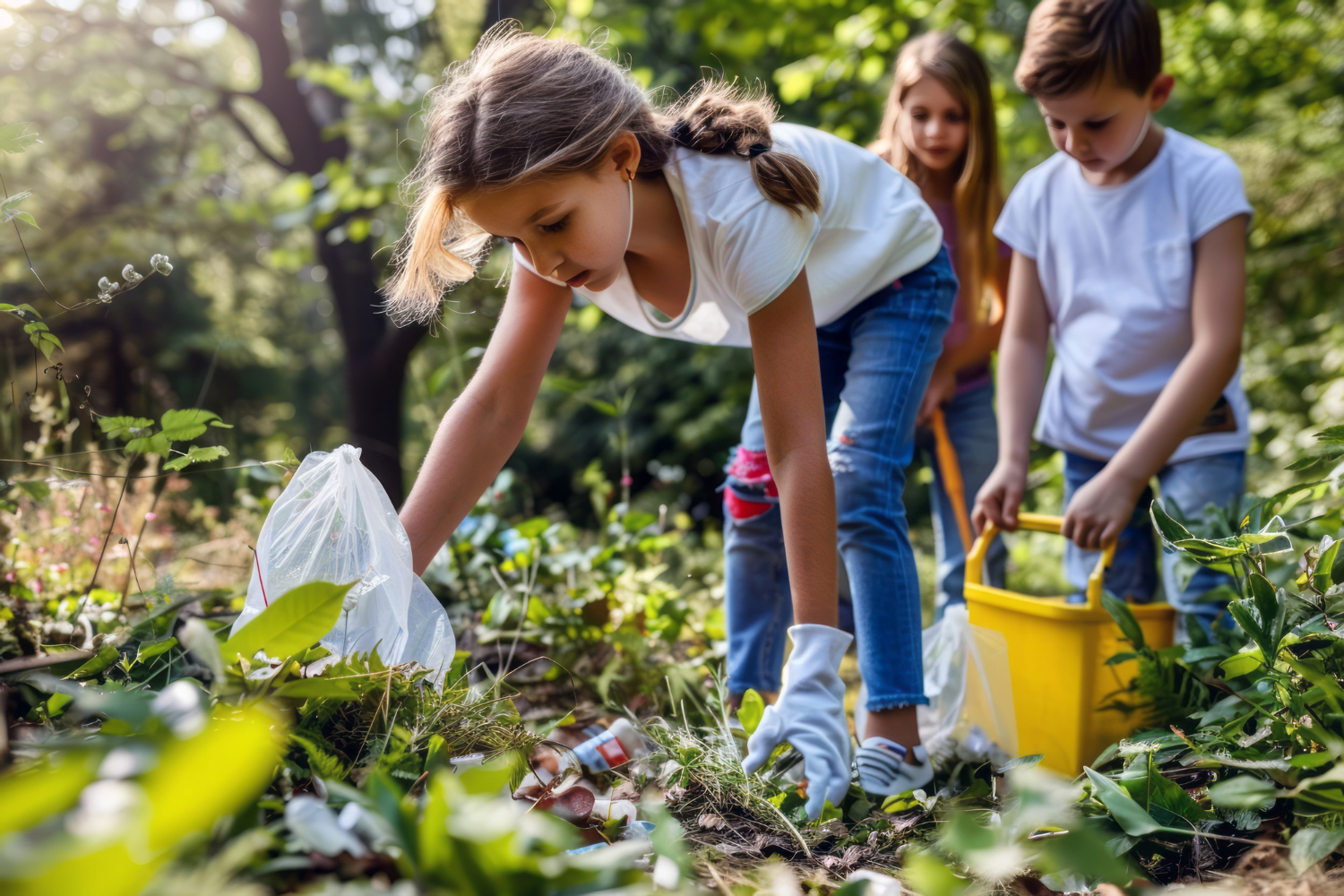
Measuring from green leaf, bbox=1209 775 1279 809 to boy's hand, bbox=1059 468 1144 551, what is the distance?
34.1 inches

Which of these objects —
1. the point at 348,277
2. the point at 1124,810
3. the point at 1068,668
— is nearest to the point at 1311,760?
the point at 1124,810

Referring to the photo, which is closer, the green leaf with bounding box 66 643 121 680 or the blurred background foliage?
the green leaf with bounding box 66 643 121 680

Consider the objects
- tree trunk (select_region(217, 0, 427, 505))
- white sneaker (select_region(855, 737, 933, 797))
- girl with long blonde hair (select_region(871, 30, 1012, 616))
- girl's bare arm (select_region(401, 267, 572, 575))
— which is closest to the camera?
white sneaker (select_region(855, 737, 933, 797))

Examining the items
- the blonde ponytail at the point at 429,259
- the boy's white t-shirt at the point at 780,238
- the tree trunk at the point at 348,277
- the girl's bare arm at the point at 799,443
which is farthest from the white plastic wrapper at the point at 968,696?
the tree trunk at the point at 348,277

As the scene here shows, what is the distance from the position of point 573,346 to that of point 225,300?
509cm

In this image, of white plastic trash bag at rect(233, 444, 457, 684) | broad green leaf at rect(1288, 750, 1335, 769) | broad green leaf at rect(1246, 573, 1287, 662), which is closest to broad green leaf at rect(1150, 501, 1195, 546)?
broad green leaf at rect(1246, 573, 1287, 662)

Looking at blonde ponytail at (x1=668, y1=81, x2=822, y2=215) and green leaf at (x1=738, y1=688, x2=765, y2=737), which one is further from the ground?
blonde ponytail at (x1=668, y1=81, x2=822, y2=215)

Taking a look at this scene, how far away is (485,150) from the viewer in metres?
1.25

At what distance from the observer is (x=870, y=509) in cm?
152

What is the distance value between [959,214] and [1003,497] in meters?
0.85

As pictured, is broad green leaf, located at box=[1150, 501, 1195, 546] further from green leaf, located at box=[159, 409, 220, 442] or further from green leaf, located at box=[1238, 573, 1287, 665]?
green leaf, located at box=[159, 409, 220, 442]

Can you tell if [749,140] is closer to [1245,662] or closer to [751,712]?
[751,712]

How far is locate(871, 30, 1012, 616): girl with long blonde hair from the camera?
227 cm

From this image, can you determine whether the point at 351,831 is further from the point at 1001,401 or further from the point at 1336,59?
the point at 1336,59
